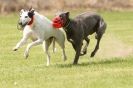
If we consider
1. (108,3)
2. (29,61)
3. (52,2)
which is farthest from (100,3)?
(29,61)

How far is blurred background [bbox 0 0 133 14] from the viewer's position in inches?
1687

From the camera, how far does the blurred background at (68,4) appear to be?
42.8 meters

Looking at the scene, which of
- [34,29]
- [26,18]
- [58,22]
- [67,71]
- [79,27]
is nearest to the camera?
[67,71]

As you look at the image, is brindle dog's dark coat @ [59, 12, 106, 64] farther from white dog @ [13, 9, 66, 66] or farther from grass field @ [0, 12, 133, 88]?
grass field @ [0, 12, 133, 88]

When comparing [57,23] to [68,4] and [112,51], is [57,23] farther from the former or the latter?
[68,4]

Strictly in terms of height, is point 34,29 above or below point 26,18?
below

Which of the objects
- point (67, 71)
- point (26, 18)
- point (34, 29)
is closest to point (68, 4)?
point (34, 29)

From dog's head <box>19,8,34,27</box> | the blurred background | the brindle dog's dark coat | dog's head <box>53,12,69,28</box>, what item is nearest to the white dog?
dog's head <box>19,8,34,27</box>

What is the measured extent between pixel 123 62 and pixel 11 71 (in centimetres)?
321

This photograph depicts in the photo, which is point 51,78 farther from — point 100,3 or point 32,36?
point 100,3

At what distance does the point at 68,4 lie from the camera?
4462 cm

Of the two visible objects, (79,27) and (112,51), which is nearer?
(79,27)

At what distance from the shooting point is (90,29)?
54.1 feet

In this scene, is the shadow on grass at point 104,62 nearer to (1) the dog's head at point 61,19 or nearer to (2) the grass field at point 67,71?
(2) the grass field at point 67,71
